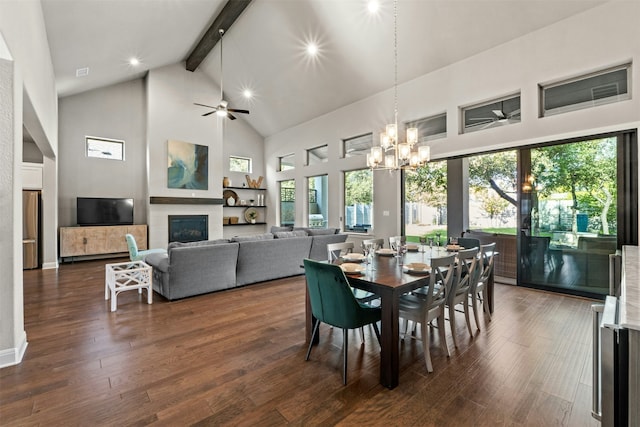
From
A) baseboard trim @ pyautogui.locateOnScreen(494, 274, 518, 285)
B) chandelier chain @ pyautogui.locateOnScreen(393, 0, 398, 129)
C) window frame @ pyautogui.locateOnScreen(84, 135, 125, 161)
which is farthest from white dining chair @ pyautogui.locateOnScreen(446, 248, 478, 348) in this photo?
window frame @ pyautogui.locateOnScreen(84, 135, 125, 161)

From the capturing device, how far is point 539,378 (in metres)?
2.17

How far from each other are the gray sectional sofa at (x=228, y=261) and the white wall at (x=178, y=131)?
342cm

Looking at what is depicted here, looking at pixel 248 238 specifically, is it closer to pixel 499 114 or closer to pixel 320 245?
pixel 320 245

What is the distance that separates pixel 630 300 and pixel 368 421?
4.63ft

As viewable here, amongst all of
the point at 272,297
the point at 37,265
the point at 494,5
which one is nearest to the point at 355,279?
the point at 272,297

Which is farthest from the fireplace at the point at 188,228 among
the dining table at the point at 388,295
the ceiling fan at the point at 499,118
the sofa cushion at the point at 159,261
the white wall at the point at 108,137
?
the ceiling fan at the point at 499,118

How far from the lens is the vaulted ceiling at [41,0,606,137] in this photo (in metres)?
4.27

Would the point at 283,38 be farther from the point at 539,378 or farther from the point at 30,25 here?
the point at 539,378

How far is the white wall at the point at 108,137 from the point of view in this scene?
692 centimetres

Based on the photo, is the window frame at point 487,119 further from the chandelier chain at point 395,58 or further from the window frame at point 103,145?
the window frame at point 103,145

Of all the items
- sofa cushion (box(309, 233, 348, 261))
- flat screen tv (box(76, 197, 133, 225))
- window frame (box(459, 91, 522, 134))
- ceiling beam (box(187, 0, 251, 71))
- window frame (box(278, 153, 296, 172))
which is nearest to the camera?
window frame (box(459, 91, 522, 134))

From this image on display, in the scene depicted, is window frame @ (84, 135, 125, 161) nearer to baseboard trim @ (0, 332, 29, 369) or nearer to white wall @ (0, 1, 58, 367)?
white wall @ (0, 1, 58, 367)

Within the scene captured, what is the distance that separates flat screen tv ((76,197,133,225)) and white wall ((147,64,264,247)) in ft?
1.90

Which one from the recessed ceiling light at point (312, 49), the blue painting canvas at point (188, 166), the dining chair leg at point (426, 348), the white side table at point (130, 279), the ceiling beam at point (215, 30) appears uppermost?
the ceiling beam at point (215, 30)
